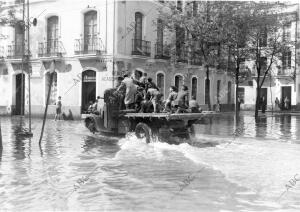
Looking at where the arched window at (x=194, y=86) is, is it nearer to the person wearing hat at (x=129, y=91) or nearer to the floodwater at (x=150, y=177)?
the person wearing hat at (x=129, y=91)

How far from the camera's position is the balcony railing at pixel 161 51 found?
2780 centimetres

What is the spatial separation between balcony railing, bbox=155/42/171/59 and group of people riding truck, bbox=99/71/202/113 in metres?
12.9

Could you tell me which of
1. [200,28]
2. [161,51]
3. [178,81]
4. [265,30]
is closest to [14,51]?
[161,51]

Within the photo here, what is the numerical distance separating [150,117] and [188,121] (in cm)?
124

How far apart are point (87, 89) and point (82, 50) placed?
230 centimetres

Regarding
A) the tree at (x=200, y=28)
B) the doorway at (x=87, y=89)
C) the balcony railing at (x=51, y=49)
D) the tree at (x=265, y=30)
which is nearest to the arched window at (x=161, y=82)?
the tree at (x=200, y=28)

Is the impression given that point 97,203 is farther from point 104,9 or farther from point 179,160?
point 104,9

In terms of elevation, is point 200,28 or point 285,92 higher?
point 200,28

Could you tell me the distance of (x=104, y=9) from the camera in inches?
1003

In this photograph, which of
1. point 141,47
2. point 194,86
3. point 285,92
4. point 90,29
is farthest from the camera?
point 285,92

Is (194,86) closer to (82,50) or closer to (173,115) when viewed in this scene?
(82,50)

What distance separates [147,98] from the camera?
14.2 meters

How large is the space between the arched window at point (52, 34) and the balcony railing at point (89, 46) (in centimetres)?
177

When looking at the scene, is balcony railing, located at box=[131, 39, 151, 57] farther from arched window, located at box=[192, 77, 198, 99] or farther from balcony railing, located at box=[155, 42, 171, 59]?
arched window, located at box=[192, 77, 198, 99]
